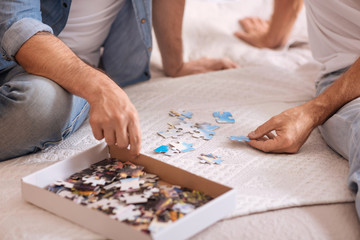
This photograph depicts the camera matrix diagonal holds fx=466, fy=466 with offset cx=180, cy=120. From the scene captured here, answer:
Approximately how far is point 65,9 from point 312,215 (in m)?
1.07

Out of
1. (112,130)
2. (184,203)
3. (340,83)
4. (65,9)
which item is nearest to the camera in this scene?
(184,203)

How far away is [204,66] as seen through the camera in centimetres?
216

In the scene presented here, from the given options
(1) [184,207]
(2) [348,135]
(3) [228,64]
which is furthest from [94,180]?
(3) [228,64]

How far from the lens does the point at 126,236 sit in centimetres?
96

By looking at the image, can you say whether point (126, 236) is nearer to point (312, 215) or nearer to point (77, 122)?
point (312, 215)

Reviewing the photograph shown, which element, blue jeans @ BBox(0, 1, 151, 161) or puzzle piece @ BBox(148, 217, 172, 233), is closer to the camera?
puzzle piece @ BBox(148, 217, 172, 233)

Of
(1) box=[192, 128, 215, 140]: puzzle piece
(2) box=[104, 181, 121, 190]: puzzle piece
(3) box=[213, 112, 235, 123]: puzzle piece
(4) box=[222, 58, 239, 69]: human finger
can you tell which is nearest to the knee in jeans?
(2) box=[104, 181, 121, 190]: puzzle piece

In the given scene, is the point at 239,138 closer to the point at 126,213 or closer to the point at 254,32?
the point at 126,213

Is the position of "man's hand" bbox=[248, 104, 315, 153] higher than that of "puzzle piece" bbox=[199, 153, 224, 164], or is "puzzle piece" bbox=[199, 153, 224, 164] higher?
"man's hand" bbox=[248, 104, 315, 153]

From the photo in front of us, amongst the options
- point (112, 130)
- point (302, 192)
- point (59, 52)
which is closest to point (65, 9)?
point (59, 52)

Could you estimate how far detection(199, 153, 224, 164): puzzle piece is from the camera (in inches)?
52.9

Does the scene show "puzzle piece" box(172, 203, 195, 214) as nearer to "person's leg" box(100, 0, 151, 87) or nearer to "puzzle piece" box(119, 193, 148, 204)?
"puzzle piece" box(119, 193, 148, 204)

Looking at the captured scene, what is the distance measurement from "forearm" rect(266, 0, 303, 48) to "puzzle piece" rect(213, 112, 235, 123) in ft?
2.95

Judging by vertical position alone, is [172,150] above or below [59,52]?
below
